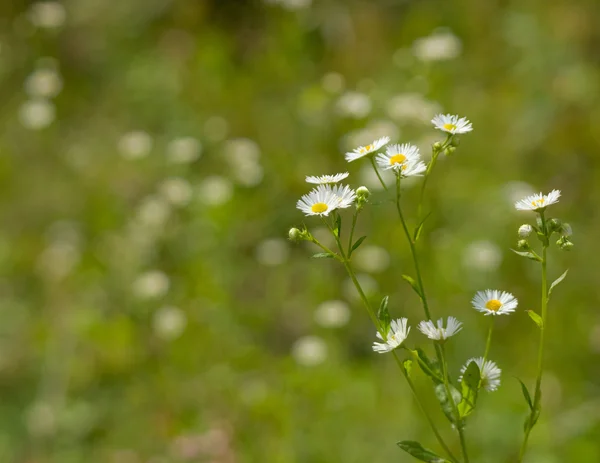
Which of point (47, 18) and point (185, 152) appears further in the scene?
point (47, 18)

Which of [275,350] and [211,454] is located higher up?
[275,350]

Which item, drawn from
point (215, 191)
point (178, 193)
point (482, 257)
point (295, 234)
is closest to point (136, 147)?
point (178, 193)

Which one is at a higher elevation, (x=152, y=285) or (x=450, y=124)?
(x=152, y=285)

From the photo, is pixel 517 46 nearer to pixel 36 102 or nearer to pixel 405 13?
pixel 405 13

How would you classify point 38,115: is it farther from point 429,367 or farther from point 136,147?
point 429,367

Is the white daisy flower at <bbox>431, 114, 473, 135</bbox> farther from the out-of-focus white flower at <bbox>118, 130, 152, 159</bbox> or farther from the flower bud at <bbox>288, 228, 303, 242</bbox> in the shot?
the out-of-focus white flower at <bbox>118, 130, 152, 159</bbox>

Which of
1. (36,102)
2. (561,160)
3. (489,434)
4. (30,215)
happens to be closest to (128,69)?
(36,102)

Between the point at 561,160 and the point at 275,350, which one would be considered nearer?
the point at 275,350
